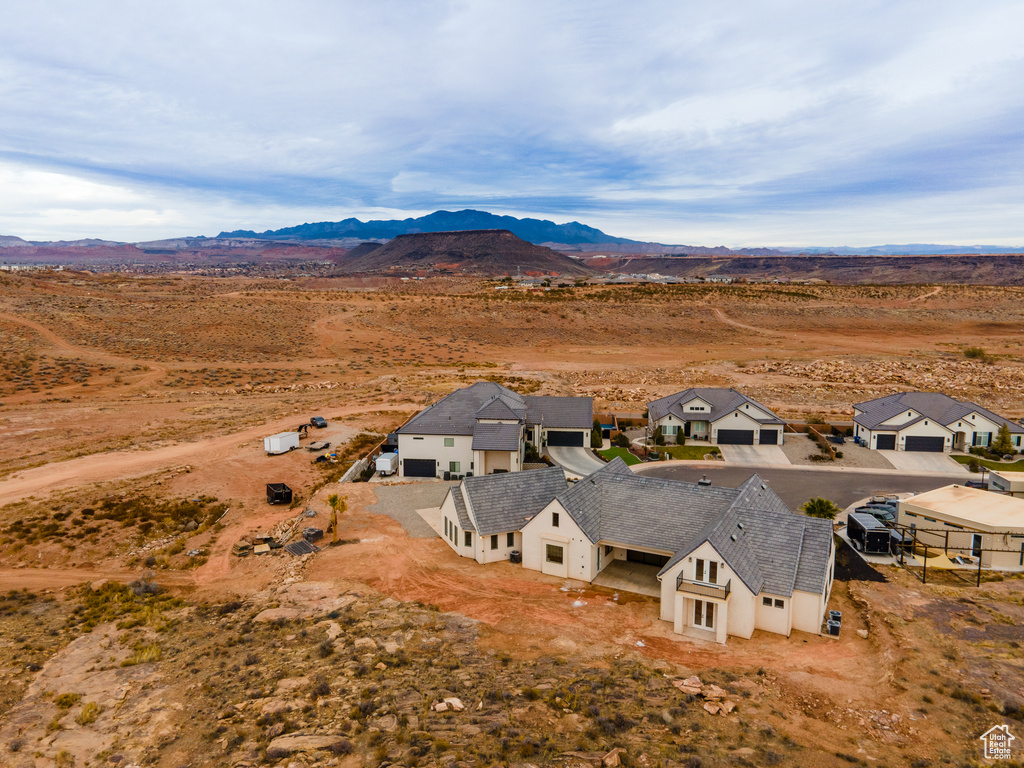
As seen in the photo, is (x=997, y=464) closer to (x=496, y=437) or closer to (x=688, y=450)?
(x=688, y=450)

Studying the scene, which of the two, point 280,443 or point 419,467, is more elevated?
point 280,443

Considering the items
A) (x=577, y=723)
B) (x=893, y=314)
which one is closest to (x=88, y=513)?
(x=577, y=723)

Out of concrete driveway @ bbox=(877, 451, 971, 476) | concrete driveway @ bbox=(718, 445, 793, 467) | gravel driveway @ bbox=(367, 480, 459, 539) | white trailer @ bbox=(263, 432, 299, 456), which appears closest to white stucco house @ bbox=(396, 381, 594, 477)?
gravel driveway @ bbox=(367, 480, 459, 539)

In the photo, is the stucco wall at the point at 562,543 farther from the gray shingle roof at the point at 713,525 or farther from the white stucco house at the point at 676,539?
the gray shingle roof at the point at 713,525

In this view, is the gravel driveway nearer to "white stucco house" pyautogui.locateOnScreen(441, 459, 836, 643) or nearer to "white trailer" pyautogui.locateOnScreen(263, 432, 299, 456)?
"white stucco house" pyautogui.locateOnScreen(441, 459, 836, 643)

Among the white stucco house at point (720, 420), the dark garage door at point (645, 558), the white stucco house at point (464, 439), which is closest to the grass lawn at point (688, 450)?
the white stucco house at point (720, 420)

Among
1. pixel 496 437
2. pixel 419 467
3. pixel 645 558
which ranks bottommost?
pixel 645 558

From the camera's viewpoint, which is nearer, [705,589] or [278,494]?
[705,589]

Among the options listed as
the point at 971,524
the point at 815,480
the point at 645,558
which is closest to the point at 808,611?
the point at 645,558
